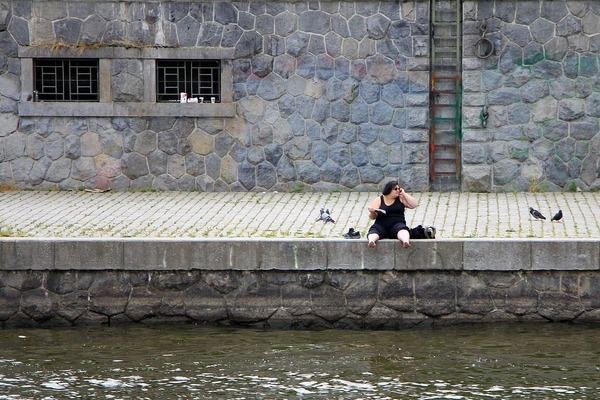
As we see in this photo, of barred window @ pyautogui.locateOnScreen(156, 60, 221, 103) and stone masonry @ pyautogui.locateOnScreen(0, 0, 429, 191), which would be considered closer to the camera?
stone masonry @ pyautogui.locateOnScreen(0, 0, 429, 191)

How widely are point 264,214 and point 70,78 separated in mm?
3918

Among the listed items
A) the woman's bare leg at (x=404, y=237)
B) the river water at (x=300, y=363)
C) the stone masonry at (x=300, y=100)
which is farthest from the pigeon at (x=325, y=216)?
the stone masonry at (x=300, y=100)

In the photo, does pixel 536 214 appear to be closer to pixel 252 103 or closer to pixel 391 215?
pixel 391 215

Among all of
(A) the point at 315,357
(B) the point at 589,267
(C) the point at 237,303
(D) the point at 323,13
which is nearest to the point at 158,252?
(C) the point at 237,303

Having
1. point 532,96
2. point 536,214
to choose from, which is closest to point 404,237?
point 536,214

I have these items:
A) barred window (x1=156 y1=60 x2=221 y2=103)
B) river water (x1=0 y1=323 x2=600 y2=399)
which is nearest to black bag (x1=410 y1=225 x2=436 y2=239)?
river water (x1=0 y1=323 x2=600 y2=399)

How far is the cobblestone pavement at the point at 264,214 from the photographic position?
47.9ft

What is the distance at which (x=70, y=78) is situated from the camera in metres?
18.2

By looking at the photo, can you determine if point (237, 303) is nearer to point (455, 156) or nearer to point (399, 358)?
point (399, 358)

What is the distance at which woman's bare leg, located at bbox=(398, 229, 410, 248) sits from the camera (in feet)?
43.8

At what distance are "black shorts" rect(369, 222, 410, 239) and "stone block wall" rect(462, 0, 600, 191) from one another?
4482 mm

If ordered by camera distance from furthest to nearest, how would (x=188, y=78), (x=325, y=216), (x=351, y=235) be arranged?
(x=188, y=78)
(x=325, y=216)
(x=351, y=235)

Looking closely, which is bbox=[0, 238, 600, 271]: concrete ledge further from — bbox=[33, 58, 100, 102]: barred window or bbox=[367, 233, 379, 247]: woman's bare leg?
bbox=[33, 58, 100, 102]: barred window

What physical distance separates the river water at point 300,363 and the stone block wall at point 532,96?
15.6 feet
